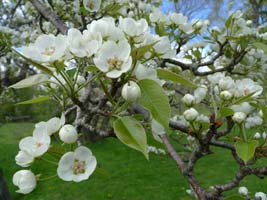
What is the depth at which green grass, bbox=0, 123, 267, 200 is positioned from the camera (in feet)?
17.5

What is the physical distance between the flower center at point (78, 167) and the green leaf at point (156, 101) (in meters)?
0.20

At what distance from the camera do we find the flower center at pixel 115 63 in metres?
0.85

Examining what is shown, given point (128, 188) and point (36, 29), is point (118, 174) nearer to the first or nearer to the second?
point (128, 188)

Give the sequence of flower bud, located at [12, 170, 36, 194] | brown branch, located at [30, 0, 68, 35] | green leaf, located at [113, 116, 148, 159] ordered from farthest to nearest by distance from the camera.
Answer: brown branch, located at [30, 0, 68, 35]
flower bud, located at [12, 170, 36, 194]
green leaf, located at [113, 116, 148, 159]

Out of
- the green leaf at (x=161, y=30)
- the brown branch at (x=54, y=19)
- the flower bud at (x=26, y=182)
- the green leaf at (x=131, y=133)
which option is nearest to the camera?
the green leaf at (x=131, y=133)

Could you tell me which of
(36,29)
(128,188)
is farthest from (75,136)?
(128,188)

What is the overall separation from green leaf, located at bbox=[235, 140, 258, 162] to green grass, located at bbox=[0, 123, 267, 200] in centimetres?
395

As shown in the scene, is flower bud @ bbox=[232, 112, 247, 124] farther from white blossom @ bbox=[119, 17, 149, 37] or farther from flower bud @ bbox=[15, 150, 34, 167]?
flower bud @ bbox=[15, 150, 34, 167]

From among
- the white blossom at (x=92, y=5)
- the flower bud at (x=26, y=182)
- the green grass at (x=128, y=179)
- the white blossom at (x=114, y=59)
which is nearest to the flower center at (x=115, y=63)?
the white blossom at (x=114, y=59)

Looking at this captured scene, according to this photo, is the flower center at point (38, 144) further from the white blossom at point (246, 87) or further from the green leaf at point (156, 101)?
the white blossom at point (246, 87)

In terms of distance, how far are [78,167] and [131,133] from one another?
15 cm

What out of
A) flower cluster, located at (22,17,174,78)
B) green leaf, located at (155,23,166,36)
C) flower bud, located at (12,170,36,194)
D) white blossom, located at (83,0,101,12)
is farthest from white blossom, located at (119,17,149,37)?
white blossom, located at (83,0,101,12)

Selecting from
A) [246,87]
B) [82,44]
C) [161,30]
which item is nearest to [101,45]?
[82,44]

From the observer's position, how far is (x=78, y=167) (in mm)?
862
